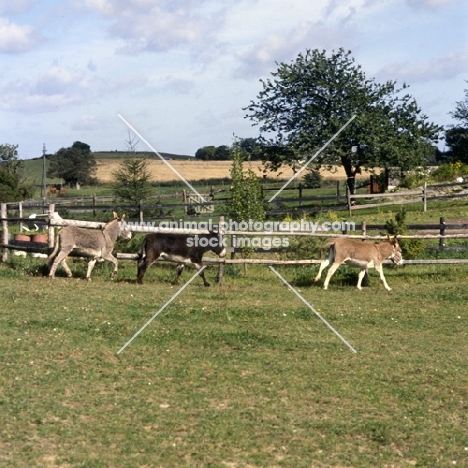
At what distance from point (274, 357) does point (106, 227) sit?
→ 348 inches

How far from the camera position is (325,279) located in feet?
62.8

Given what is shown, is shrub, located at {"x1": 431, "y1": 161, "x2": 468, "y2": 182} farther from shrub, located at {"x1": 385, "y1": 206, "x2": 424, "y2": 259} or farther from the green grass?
the green grass

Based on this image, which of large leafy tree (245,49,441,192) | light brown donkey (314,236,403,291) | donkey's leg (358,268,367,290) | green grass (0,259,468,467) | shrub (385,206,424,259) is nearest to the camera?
green grass (0,259,468,467)

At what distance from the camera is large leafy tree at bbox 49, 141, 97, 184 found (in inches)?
3359

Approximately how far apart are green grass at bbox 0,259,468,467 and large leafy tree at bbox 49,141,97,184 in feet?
231

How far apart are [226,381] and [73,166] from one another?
3076 inches

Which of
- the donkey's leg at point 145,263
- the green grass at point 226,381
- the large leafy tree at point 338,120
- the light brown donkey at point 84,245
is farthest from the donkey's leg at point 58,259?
the large leafy tree at point 338,120

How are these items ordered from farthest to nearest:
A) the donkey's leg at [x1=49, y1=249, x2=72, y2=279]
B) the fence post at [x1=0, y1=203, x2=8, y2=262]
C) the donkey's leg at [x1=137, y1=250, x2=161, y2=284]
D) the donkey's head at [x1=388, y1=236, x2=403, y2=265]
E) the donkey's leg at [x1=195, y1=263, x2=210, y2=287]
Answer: the fence post at [x1=0, y1=203, x2=8, y2=262] → the donkey's head at [x1=388, y1=236, x2=403, y2=265] → the donkey's leg at [x1=137, y1=250, x2=161, y2=284] → the donkey's leg at [x1=195, y1=263, x2=210, y2=287] → the donkey's leg at [x1=49, y1=249, x2=72, y2=279]

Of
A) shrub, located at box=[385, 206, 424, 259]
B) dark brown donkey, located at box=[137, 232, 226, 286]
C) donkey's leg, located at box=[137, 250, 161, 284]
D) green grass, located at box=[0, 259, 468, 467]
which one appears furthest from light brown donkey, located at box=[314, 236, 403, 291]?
donkey's leg, located at box=[137, 250, 161, 284]

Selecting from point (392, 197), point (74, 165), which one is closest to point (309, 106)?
point (392, 197)

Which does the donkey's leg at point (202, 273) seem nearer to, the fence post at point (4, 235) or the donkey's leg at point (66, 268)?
the donkey's leg at point (66, 268)

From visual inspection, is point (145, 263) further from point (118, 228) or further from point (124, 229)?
point (118, 228)

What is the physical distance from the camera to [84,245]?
18016 millimetres

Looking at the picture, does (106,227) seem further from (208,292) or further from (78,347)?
(78,347)
